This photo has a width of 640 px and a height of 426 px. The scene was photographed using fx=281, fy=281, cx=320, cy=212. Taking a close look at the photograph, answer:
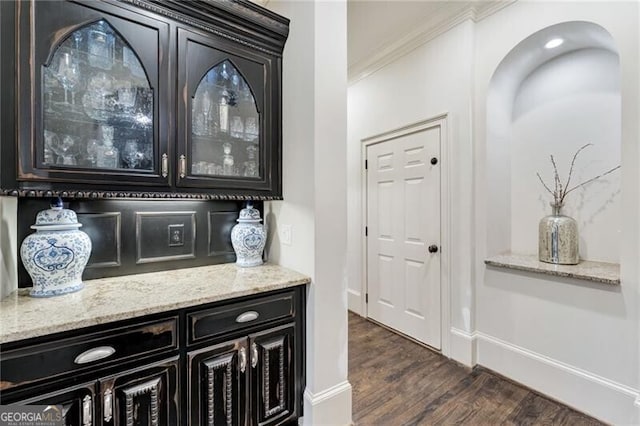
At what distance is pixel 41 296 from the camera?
121 centimetres

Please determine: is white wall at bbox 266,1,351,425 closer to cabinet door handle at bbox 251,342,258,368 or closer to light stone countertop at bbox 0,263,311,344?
light stone countertop at bbox 0,263,311,344

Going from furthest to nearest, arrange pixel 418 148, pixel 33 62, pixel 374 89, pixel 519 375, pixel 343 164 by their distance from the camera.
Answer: pixel 374 89
pixel 418 148
pixel 519 375
pixel 343 164
pixel 33 62

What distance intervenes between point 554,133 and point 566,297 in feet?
4.29

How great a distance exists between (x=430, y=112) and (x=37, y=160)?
8.86 feet

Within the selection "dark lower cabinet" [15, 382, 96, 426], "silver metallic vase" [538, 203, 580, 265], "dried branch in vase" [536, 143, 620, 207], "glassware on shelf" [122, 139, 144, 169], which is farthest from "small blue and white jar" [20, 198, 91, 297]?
"dried branch in vase" [536, 143, 620, 207]

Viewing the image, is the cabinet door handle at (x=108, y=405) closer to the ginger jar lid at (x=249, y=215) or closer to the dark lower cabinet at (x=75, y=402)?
the dark lower cabinet at (x=75, y=402)

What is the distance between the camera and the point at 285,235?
1799 mm

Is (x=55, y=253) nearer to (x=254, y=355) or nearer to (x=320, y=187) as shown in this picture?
(x=254, y=355)

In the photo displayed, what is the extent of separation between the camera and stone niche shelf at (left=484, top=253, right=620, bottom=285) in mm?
1750

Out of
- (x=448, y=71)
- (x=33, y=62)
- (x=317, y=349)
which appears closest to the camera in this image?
(x=33, y=62)

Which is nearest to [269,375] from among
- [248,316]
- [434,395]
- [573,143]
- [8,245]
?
[248,316]

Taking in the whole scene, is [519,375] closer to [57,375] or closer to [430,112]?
[430,112]

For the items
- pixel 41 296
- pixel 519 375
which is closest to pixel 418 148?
pixel 519 375

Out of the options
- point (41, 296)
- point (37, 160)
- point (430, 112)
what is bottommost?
point (41, 296)
